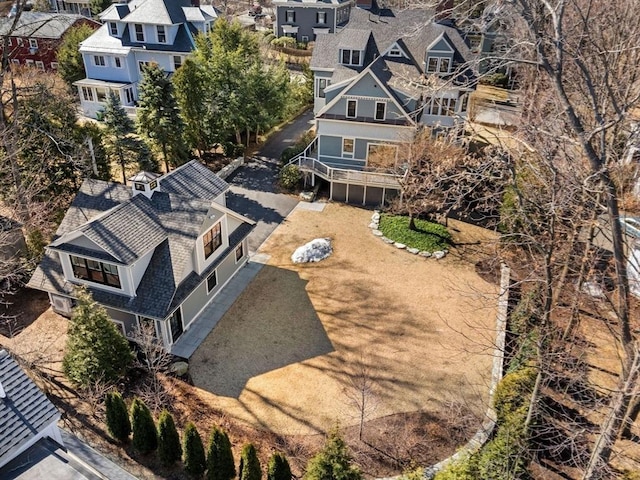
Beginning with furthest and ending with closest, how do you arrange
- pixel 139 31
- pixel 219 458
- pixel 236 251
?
1. pixel 139 31
2. pixel 236 251
3. pixel 219 458

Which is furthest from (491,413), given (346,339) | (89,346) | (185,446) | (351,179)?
(351,179)

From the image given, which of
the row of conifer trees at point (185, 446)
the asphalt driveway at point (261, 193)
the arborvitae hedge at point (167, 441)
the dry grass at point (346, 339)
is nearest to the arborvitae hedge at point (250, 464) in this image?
the row of conifer trees at point (185, 446)

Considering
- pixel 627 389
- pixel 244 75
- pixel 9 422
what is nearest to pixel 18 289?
pixel 9 422

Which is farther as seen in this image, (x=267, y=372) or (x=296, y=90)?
(x=296, y=90)

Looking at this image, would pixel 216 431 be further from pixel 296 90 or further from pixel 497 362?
pixel 296 90

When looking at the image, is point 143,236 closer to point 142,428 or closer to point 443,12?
point 142,428

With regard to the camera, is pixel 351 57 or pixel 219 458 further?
pixel 351 57
